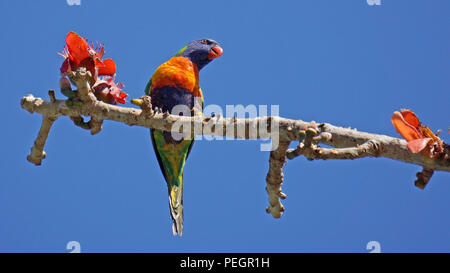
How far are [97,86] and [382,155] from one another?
8.98ft

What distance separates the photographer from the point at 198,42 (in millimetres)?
7516

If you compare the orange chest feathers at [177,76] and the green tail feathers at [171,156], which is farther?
the orange chest feathers at [177,76]

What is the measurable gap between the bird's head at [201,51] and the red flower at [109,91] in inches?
107

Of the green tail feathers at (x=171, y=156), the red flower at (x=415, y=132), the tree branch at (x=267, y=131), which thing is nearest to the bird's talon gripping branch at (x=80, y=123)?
the tree branch at (x=267, y=131)

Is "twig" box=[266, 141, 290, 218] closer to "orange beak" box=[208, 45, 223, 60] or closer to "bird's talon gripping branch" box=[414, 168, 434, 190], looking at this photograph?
"bird's talon gripping branch" box=[414, 168, 434, 190]

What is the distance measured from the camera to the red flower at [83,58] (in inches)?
171

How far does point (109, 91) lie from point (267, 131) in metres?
1.74

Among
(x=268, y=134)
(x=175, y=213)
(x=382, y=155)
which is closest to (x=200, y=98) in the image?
(x=175, y=213)

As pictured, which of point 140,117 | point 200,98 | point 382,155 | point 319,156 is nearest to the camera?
point 319,156

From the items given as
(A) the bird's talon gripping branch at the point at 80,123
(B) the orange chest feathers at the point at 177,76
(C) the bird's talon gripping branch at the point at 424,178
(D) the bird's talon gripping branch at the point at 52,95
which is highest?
(B) the orange chest feathers at the point at 177,76

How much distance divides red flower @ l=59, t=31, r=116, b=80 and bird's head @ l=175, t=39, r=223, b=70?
276 cm

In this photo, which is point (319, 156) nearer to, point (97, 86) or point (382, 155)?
point (382, 155)

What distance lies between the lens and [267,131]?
12.4 ft

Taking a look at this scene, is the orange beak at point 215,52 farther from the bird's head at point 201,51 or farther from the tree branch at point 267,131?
the tree branch at point 267,131
